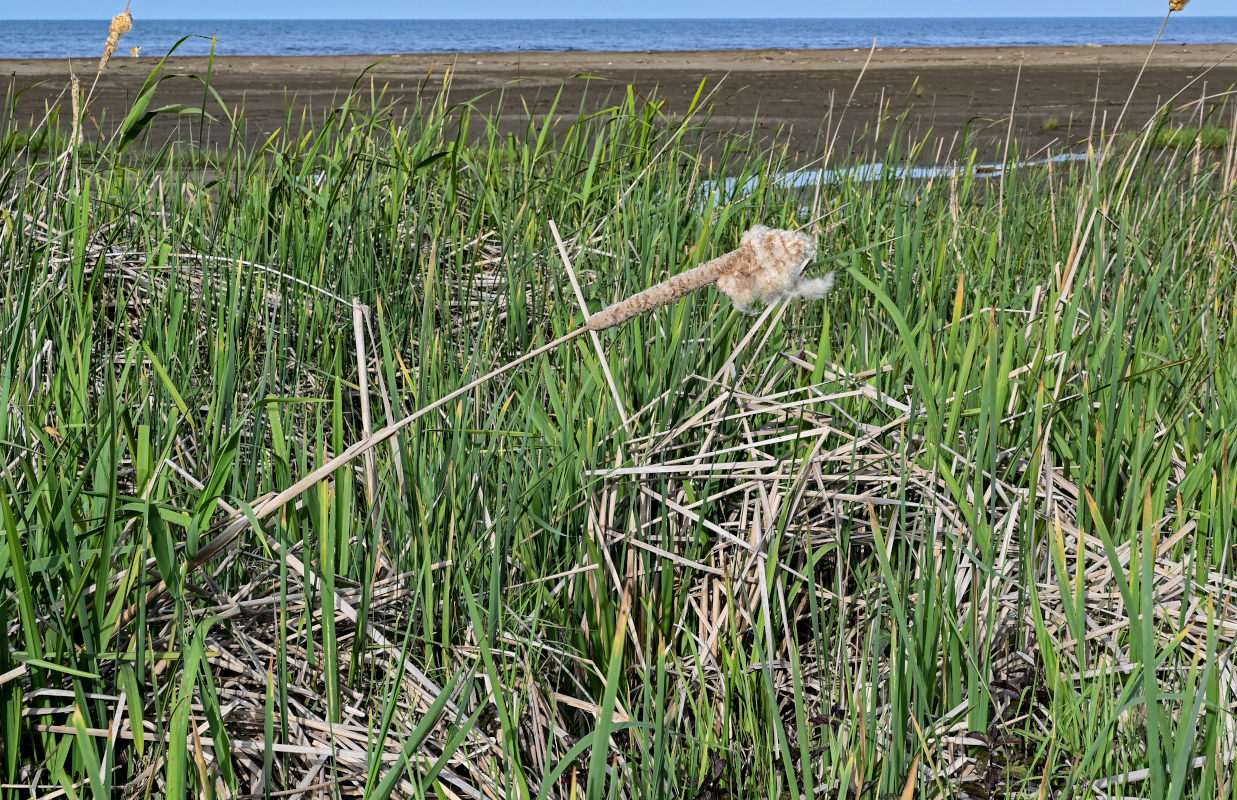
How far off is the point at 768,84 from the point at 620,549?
605 inches

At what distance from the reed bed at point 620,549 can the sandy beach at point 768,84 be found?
6.92 metres

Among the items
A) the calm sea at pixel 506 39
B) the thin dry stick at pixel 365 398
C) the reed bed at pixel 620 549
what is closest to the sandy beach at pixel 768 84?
the calm sea at pixel 506 39

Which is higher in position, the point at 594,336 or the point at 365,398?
the point at 594,336

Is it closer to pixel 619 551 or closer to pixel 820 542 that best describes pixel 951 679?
pixel 820 542

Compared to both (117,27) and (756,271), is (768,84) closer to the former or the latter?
(117,27)

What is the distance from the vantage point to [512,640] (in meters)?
1.31

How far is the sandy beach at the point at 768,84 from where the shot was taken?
10727mm

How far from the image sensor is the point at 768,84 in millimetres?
15820

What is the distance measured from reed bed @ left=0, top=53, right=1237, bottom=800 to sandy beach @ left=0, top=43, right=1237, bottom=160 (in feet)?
22.7

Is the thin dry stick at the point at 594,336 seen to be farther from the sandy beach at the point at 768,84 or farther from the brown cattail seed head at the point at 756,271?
the sandy beach at the point at 768,84

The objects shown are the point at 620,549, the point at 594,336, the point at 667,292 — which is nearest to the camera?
the point at 667,292

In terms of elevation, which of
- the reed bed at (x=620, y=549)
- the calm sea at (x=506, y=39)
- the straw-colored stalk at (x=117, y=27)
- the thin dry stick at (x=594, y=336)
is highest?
the calm sea at (x=506, y=39)

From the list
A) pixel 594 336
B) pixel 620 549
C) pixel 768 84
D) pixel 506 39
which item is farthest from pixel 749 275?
pixel 506 39

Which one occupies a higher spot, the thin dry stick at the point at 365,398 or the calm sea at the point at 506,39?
the calm sea at the point at 506,39
